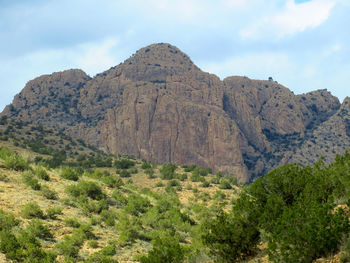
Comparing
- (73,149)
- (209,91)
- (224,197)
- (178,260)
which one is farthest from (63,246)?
(209,91)

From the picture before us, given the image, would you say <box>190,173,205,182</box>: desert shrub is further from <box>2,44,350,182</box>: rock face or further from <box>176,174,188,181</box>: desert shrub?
<box>2,44,350,182</box>: rock face

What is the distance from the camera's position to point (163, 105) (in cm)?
12169

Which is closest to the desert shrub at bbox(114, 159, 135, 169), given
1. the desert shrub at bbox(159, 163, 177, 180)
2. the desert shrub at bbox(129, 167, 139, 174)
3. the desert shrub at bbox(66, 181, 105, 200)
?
the desert shrub at bbox(129, 167, 139, 174)

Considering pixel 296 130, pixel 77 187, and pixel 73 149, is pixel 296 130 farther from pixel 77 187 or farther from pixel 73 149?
pixel 77 187

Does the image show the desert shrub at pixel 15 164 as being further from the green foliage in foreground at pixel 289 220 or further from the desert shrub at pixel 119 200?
the green foliage in foreground at pixel 289 220

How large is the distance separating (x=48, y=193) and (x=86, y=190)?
12.8 feet

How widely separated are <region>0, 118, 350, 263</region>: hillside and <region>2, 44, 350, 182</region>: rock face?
259ft

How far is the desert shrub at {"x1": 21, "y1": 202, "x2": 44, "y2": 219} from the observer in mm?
20219

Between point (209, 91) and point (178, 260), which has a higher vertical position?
point (209, 91)

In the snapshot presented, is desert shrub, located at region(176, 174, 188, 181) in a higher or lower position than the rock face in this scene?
lower

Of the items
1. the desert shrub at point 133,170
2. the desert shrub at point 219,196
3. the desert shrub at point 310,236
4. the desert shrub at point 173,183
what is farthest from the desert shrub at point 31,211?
the desert shrub at point 133,170

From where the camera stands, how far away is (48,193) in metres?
24.5

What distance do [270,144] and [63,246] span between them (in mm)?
120650

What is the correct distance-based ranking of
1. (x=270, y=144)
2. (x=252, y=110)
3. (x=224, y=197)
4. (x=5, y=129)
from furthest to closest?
(x=252, y=110) < (x=270, y=144) < (x=5, y=129) < (x=224, y=197)
